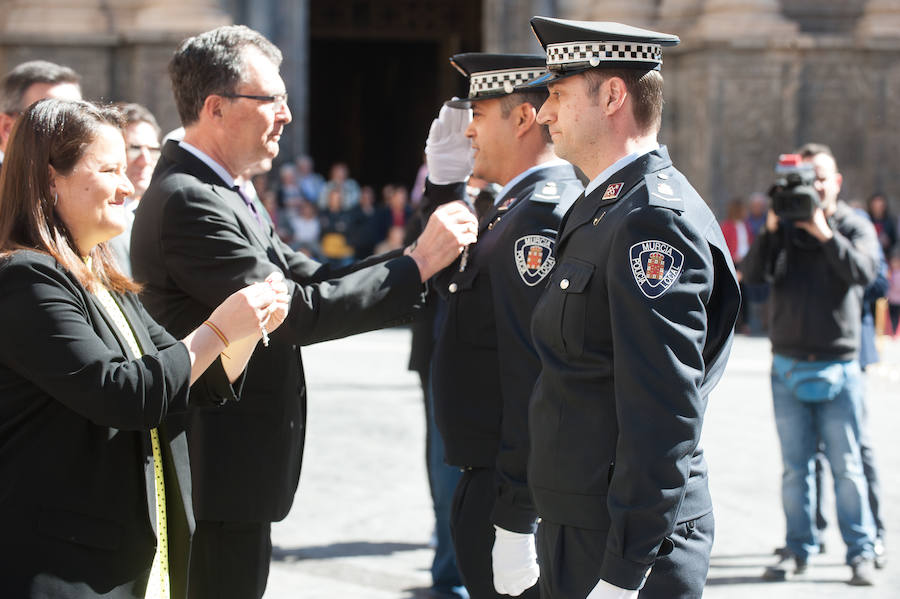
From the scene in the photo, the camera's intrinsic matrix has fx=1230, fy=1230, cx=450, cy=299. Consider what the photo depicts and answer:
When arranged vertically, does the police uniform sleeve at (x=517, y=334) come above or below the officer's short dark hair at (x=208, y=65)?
below

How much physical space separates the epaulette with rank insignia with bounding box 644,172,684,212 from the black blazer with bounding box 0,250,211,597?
1.11m

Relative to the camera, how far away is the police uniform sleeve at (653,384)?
8.21 feet

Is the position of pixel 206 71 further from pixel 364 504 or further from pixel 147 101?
pixel 147 101

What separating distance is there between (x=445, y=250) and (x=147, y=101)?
12.2 metres

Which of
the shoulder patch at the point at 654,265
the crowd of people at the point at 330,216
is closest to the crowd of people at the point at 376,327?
the shoulder patch at the point at 654,265

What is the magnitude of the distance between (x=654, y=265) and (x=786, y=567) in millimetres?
3453

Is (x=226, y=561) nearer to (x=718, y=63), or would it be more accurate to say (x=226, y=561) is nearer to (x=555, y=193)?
(x=555, y=193)

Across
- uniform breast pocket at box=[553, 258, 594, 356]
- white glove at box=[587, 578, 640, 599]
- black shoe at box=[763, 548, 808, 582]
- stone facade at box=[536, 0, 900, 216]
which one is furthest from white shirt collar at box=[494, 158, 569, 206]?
stone facade at box=[536, 0, 900, 216]

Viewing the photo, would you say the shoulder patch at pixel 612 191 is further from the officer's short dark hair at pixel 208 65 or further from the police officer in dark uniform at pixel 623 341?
the officer's short dark hair at pixel 208 65

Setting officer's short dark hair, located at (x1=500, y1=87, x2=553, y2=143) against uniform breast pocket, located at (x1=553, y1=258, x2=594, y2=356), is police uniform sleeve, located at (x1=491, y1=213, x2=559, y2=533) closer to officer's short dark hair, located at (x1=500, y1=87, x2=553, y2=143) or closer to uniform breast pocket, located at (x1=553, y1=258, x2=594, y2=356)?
officer's short dark hair, located at (x1=500, y1=87, x2=553, y2=143)

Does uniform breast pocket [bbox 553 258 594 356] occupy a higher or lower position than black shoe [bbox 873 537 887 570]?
higher

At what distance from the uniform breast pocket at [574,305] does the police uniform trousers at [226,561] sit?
1.29 meters

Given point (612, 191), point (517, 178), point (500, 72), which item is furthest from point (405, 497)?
point (612, 191)

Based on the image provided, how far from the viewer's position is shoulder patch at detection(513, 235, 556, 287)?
344 centimetres
